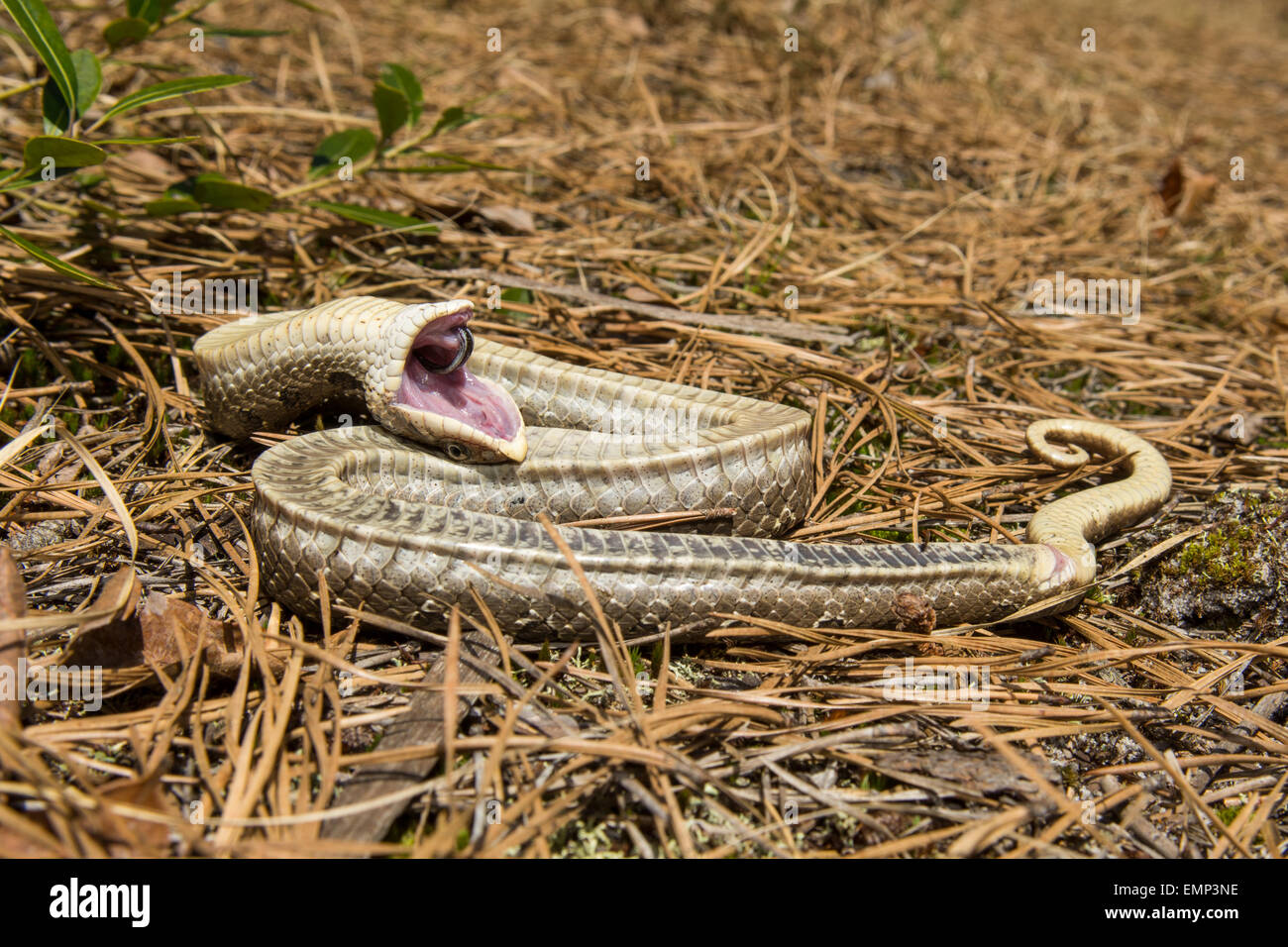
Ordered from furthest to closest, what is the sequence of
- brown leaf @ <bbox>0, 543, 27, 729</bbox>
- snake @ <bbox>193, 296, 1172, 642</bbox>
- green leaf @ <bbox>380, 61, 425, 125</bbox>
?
green leaf @ <bbox>380, 61, 425, 125</bbox> → snake @ <bbox>193, 296, 1172, 642</bbox> → brown leaf @ <bbox>0, 543, 27, 729</bbox>

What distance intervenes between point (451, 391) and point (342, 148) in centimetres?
182

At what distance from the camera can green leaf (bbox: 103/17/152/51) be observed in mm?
3844

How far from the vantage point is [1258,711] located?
2861 millimetres

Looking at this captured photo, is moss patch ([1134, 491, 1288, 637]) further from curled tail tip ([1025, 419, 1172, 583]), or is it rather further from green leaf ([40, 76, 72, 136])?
green leaf ([40, 76, 72, 136])

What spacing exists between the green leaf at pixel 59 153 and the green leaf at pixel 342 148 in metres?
1.24

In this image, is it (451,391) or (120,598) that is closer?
(120,598)

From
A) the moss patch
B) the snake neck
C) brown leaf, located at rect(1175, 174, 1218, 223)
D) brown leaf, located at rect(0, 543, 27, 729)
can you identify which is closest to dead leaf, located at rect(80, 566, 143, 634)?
brown leaf, located at rect(0, 543, 27, 729)

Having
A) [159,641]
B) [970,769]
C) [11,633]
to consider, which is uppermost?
[11,633]

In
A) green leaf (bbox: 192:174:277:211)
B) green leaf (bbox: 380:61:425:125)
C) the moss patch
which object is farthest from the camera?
green leaf (bbox: 380:61:425:125)

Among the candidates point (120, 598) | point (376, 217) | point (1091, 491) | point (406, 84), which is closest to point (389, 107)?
point (406, 84)

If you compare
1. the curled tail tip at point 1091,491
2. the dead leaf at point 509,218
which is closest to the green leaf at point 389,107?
the dead leaf at point 509,218

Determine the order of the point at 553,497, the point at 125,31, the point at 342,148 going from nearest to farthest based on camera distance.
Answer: the point at 553,497
the point at 125,31
the point at 342,148

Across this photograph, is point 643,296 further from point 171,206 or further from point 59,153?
point 59,153

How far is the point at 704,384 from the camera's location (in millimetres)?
4047
